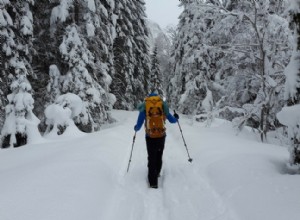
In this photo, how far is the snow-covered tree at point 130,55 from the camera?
29.0 meters

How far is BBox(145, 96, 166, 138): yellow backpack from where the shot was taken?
711 centimetres

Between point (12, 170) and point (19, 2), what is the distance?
9228 millimetres

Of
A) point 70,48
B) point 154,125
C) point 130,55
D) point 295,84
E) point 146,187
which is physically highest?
point 130,55

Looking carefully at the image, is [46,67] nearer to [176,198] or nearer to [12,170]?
[12,170]

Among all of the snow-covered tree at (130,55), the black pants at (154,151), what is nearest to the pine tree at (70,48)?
the black pants at (154,151)

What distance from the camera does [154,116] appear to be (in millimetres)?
7117

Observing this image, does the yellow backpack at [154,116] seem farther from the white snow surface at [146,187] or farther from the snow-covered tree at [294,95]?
the snow-covered tree at [294,95]

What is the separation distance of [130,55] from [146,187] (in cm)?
2516

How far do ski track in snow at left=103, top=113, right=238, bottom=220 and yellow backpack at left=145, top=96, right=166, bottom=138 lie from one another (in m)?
1.19

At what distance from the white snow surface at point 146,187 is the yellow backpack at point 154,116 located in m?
1.20

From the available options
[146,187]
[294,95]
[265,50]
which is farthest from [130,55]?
[294,95]

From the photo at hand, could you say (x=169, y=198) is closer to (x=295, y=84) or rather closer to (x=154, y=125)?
(x=154, y=125)

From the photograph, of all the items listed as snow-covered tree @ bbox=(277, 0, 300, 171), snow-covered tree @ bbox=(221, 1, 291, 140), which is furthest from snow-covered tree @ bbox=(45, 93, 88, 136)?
snow-covered tree @ bbox=(277, 0, 300, 171)

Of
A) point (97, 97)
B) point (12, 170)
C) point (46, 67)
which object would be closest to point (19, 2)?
point (46, 67)
